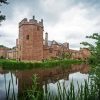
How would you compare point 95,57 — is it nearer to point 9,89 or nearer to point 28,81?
point 9,89

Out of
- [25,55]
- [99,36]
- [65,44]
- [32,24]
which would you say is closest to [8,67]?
[25,55]

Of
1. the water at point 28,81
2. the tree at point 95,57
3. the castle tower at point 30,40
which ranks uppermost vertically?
the castle tower at point 30,40

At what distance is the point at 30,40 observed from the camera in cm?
5431

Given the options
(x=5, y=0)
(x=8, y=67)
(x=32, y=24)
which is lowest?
(x=8, y=67)

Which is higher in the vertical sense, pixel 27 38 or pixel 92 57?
pixel 27 38

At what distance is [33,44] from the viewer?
5409cm

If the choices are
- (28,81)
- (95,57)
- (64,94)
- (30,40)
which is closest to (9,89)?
(64,94)

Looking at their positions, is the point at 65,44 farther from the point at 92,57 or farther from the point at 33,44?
the point at 92,57

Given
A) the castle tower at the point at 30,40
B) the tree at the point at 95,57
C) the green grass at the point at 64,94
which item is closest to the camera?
the green grass at the point at 64,94

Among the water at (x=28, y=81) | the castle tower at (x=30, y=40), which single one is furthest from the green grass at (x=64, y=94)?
the castle tower at (x=30, y=40)

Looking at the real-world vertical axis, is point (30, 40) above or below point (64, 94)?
above

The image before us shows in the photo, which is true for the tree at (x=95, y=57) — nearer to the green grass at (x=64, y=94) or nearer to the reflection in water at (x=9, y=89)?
the green grass at (x=64, y=94)

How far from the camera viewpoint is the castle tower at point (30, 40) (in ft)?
176

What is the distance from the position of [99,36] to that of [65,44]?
92807 mm
